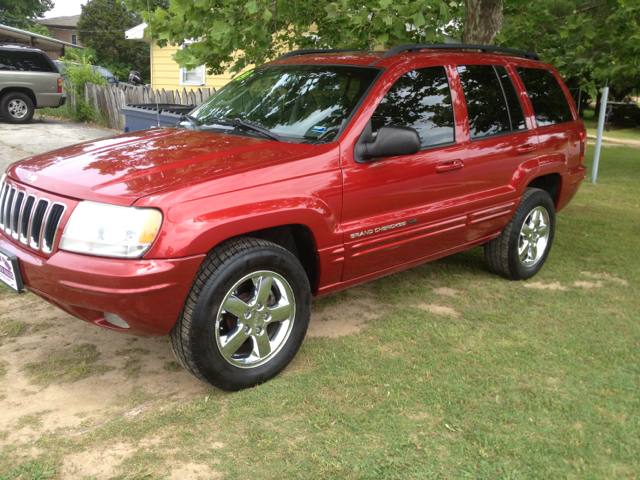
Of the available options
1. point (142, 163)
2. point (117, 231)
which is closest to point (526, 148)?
point (142, 163)

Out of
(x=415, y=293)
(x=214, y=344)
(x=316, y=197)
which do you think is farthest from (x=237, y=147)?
(x=415, y=293)

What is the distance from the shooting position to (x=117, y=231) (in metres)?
2.98

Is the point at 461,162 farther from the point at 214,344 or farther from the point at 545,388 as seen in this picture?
the point at 214,344

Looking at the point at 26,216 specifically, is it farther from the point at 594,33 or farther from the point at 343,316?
the point at 594,33

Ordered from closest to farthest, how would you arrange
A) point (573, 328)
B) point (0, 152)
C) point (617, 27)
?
point (573, 328) < point (617, 27) < point (0, 152)

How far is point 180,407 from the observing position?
3.33 m

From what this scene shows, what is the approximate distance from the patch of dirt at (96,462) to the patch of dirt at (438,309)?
2599 millimetres

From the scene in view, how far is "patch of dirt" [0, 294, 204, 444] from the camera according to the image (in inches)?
127

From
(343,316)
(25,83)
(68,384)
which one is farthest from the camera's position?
(25,83)

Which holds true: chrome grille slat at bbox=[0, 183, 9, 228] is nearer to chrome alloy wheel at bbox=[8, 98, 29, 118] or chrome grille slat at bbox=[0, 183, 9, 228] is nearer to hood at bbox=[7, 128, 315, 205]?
hood at bbox=[7, 128, 315, 205]

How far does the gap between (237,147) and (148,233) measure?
961 mm

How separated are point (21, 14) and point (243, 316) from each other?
193 ft

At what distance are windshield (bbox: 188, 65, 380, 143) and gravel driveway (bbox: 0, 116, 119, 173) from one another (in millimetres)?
6212

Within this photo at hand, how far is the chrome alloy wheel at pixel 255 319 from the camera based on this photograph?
3.37 m
